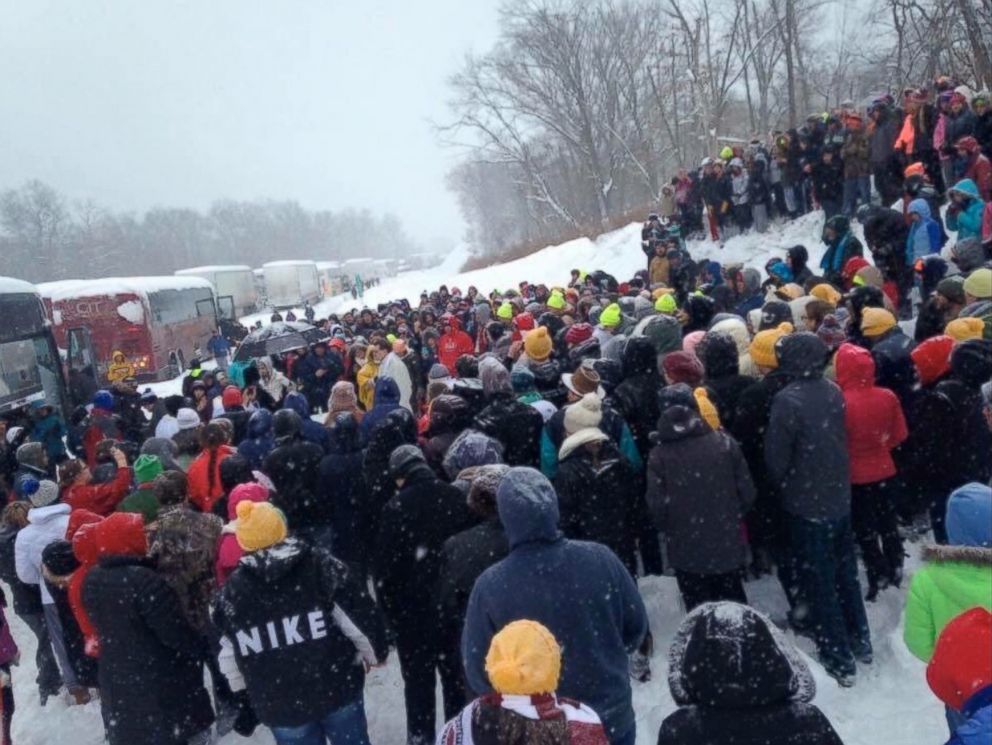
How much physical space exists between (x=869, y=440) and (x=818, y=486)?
53cm

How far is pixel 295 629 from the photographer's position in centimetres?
328

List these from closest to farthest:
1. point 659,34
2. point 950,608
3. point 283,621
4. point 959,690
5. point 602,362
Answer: point 959,690 < point 950,608 < point 283,621 < point 602,362 < point 659,34

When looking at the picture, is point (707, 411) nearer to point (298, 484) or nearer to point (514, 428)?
point (514, 428)

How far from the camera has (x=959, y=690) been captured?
2295 mm

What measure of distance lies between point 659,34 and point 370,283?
42.3 m

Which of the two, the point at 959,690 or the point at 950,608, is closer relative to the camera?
the point at 959,690

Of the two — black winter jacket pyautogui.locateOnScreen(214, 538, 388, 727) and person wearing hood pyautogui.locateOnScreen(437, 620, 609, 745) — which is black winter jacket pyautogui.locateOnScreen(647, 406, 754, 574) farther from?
person wearing hood pyautogui.locateOnScreen(437, 620, 609, 745)

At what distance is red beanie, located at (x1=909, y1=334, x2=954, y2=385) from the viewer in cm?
476

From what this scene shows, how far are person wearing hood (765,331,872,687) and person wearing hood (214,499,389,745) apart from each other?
2.37 metres

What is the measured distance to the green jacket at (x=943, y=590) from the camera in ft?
8.30

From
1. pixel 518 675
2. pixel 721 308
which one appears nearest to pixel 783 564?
pixel 518 675

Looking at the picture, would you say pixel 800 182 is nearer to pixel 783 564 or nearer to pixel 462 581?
pixel 783 564

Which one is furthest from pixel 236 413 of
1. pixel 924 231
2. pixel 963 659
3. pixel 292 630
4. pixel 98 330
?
pixel 98 330

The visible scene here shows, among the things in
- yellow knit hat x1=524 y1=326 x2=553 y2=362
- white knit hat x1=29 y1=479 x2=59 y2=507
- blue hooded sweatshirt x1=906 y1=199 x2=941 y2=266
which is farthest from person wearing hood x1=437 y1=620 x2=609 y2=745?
blue hooded sweatshirt x1=906 y1=199 x2=941 y2=266
